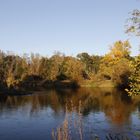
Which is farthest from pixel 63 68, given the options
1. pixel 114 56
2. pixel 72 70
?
pixel 114 56

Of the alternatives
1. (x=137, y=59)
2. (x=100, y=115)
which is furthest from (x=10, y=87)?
(x=137, y=59)

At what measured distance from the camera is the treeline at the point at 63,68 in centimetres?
6128

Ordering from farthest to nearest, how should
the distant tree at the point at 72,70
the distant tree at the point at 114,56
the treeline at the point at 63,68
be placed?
1. the distant tree at the point at 72,70
2. the distant tree at the point at 114,56
3. the treeline at the point at 63,68

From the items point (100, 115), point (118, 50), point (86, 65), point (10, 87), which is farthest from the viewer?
point (86, 65)

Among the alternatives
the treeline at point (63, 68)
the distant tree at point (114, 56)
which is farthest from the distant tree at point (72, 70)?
the distant tree at point (114, 56)

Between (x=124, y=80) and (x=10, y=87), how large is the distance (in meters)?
24.3

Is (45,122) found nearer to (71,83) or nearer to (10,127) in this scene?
(10,127)

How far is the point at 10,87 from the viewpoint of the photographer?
53.0 metres

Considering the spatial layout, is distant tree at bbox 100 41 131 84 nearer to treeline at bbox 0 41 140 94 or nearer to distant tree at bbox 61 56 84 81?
treeline at bbox 0 41 140 94

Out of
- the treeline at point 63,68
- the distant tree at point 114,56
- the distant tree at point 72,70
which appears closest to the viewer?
the treeline at point 63,68

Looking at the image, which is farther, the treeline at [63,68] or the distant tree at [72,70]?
the distant tree at [72,70]

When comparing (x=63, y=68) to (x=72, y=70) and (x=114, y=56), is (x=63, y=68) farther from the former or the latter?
(x=114, y=56)

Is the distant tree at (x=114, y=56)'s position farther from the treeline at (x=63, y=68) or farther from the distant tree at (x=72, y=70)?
the distant tree at (x=72, y=70)

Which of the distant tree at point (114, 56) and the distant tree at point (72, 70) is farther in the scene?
the distant tree at point (72, 70)
